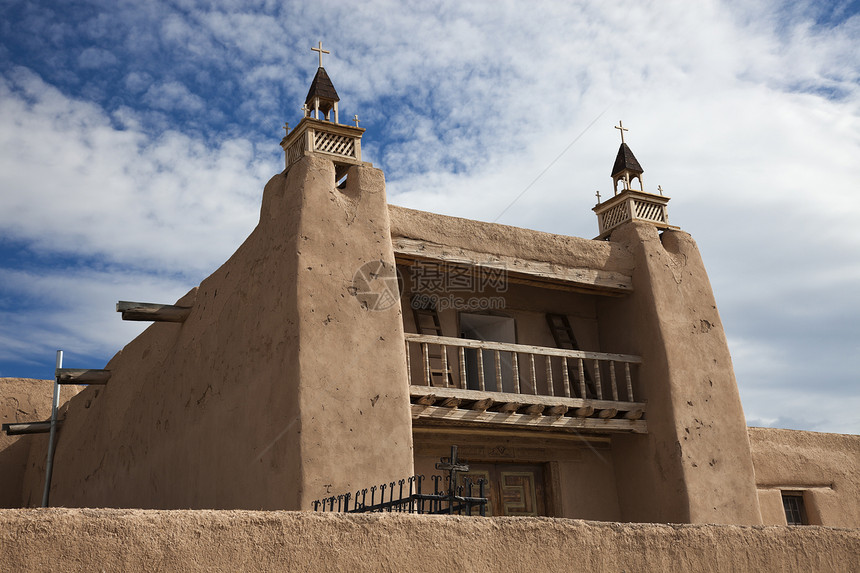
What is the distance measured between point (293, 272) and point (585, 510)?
6.01 m

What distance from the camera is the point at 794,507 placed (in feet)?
45.0

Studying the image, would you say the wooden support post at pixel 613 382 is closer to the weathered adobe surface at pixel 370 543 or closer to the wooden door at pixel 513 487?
the wooden door at pixel 513 487

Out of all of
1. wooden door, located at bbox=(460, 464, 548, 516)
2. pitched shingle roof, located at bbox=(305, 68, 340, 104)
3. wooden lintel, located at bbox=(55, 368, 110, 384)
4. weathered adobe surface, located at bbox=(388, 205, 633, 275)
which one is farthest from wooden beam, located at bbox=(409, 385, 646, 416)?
wooden lintel, located at bbox=(55, 368, 110, 384)

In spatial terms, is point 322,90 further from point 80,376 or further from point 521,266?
point 80,376

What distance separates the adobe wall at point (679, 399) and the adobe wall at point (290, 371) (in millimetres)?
4275

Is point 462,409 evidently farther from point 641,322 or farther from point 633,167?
point 633,167

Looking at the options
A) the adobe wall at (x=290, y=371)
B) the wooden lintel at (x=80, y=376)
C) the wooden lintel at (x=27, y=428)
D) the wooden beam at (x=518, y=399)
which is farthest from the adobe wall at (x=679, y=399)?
the wooden lintel at (x=27, y=428)

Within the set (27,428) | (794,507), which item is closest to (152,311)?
(27,428)

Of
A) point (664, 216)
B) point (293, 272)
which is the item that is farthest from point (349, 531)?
point (664, 216)

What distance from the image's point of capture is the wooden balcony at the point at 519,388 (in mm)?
10594

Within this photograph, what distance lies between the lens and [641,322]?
Result: 12414 millimetres

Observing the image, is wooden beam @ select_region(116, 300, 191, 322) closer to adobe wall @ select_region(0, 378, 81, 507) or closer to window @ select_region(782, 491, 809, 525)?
adobe wall @ select_region(0, 378, 81, 507)

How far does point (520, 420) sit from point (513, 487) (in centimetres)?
163

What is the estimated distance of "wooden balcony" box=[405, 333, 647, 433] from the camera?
34.8ft
